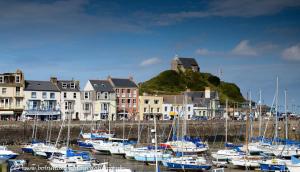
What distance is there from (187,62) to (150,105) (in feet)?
169

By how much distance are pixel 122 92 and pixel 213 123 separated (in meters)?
17.5

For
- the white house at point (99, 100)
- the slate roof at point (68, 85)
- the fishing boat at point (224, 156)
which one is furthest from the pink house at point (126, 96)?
the fishing boat at point (224, 156)

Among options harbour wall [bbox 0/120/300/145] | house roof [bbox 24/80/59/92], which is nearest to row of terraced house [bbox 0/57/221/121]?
house roof [bbox 24/80/59/92]

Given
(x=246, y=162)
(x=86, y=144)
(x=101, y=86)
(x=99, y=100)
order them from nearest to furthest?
(x=246, y=162)
(x=86, y=144)
(x=99, y=100)
(x=101, y=86)

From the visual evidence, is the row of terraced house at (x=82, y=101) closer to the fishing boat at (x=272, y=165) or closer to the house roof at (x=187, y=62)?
the fishing boat at (x=272, y=165)

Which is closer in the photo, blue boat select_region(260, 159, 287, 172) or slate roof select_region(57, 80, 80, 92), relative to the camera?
blue boat select_region(260, 159, 287, 172)

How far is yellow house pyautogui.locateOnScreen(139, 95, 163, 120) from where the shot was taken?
86.8m

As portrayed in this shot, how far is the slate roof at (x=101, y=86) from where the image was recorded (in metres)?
80.9

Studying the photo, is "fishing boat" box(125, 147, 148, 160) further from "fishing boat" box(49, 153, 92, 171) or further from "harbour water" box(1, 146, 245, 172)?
"fishing boat" box(49, 153, 92, 171)

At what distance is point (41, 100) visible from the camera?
73.4 meters

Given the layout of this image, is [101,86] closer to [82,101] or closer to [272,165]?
[82,101]

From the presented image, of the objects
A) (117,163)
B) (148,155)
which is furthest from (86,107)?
(117,163)

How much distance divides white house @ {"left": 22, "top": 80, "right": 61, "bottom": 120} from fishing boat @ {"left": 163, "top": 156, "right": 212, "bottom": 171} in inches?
1528

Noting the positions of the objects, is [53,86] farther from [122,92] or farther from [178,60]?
[178,60]
